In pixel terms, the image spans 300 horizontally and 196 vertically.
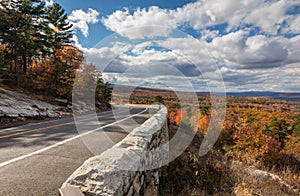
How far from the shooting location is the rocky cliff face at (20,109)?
1112 centimetres

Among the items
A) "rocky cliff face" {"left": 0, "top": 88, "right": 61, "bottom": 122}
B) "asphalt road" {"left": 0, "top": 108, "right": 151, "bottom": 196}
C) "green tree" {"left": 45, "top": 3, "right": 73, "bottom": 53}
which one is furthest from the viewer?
"green tree" {"left": 45, "top": 3, "right": 73, "bottom": 53}

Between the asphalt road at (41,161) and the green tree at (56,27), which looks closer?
the asphalt road at (41,161)

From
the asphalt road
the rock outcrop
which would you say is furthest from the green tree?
the asphalt road

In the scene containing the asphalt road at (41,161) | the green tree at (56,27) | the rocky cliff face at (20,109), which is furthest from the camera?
the green tree at (56,27)

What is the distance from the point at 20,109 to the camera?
12188 mm

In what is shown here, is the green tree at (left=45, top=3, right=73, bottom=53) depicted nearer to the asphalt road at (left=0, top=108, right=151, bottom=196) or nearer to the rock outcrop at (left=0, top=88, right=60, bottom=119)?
the rock outcrop at (left=0, top=88, right=60, bottom=119)

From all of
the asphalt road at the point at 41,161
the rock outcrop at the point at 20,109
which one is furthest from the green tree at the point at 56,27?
the asphalt road at the point at 41,161

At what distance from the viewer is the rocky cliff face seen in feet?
36.5

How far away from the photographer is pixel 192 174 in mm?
7168

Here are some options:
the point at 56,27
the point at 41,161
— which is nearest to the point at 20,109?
the point at 41,161

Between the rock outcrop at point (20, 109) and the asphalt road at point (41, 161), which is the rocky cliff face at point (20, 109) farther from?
the asphalt road at point (41, 161)

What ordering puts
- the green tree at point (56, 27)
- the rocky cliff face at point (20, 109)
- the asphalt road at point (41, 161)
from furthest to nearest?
the green tree at point (56, 27) → the rocky cliff face at point (20, 109) → the asphalt road at point (41, 161)


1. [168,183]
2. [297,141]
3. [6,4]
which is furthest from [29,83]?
[297,141]

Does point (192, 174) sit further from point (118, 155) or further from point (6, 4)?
point (6, 4)
